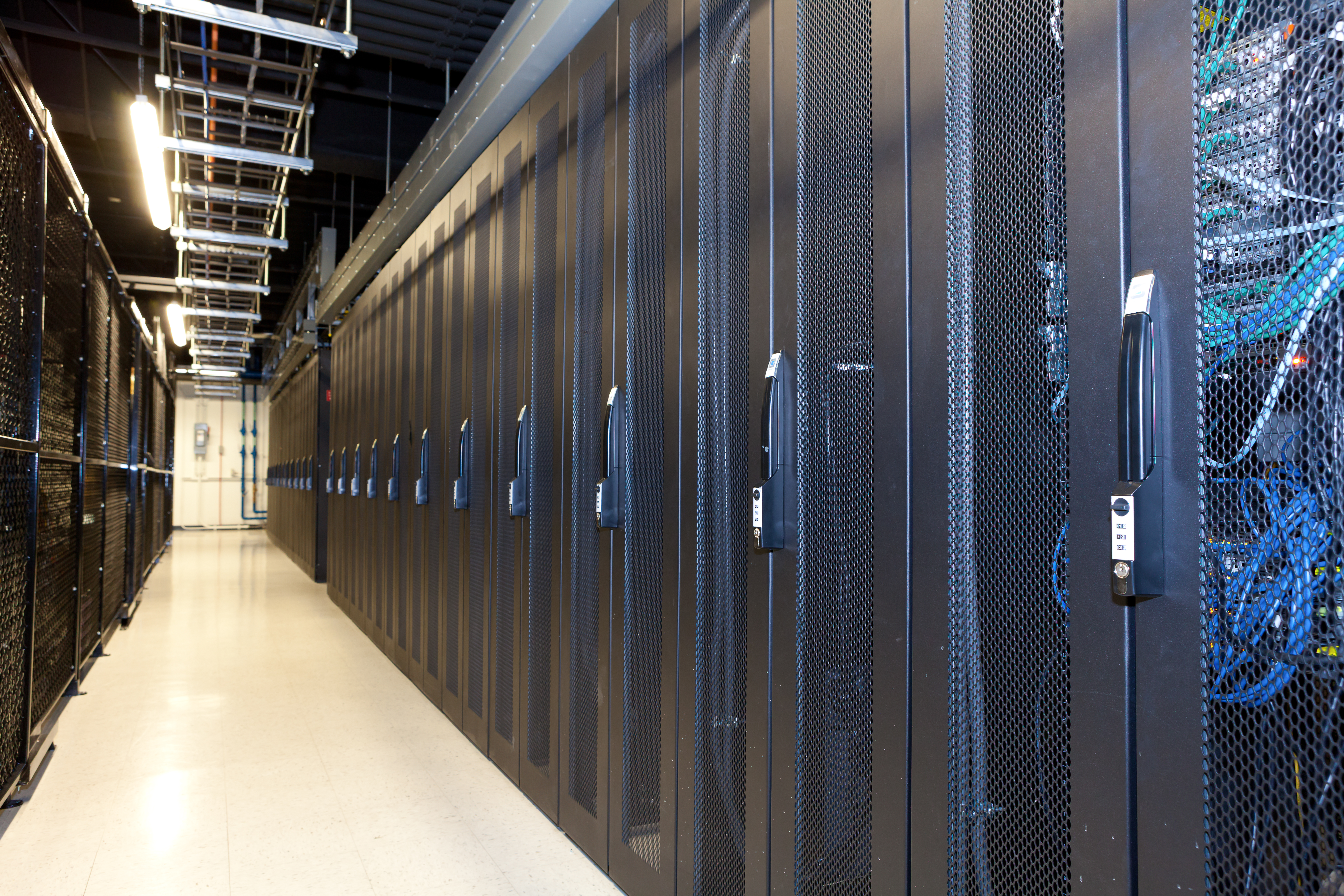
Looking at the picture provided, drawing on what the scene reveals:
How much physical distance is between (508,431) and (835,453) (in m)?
2.12

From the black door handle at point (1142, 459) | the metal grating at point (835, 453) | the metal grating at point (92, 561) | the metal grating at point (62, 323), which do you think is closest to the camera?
the black door handle at point (1142, 459)

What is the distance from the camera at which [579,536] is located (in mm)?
2787

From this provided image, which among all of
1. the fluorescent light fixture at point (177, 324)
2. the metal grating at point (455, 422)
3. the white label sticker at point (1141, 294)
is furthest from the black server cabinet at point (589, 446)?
the fluorescent light fixture at point (177, 324)

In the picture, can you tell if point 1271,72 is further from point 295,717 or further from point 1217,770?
point 295,717

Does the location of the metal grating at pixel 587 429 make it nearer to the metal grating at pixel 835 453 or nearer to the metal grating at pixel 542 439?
the metal grating at pixel 542 439

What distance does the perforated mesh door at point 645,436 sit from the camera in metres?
2.25

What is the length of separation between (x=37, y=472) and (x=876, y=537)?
3.38 meters

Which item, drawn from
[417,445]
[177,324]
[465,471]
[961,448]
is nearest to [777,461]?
[961,448]

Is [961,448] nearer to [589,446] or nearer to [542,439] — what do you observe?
[589,446]

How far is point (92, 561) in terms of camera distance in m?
5.40

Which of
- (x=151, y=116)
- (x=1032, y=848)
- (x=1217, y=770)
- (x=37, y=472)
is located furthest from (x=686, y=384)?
(x=151, y=116)

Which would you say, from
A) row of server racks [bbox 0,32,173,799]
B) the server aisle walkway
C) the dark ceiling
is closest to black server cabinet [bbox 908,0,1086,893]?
the server aisle walkway

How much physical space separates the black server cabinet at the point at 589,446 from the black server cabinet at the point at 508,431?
0.47 metres

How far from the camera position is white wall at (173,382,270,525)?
19812mm
